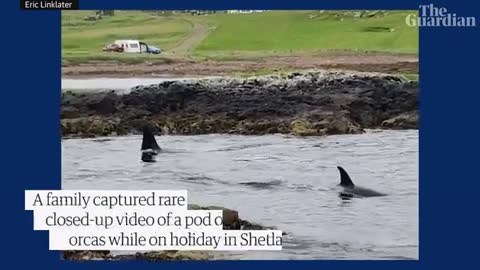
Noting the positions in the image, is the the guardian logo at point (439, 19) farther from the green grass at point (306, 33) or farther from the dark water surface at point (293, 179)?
the dark water surface at point (293, 179)

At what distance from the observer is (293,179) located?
5.09m

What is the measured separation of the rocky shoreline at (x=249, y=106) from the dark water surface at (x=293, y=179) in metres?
0.06

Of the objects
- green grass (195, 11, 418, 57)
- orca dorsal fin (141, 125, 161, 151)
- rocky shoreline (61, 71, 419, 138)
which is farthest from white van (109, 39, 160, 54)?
orca dorsal fin (141, 125, 161, 151)

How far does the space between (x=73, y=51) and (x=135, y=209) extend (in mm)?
974

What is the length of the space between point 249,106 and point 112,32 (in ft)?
2.94

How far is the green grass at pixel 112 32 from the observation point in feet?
16.8

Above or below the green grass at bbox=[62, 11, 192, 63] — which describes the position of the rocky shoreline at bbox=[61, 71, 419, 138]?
below

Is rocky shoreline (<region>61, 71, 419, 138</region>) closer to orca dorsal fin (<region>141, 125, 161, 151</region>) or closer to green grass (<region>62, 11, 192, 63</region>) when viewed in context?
orca dorsal fin (<region>141, 125, 161, 151</region>)

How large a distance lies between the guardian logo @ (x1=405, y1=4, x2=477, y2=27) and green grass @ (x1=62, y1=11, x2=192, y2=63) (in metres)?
1.33

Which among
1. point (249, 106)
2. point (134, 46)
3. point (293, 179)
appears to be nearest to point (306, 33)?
point (249, 106)

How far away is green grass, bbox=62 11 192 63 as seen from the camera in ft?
16.8

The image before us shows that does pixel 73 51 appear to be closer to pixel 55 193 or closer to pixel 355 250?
pixel 55 193

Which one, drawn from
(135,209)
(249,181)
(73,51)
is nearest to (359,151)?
(249,181)

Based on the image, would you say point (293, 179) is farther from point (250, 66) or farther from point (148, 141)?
point (148, 141)
